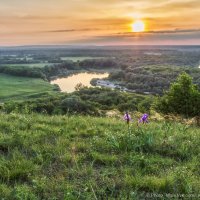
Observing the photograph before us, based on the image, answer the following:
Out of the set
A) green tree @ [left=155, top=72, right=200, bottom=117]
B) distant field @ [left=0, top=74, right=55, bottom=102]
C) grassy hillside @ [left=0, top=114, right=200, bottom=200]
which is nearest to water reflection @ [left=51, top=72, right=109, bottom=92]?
distant field @ [left=0, top=74, right=55, bottom=102]

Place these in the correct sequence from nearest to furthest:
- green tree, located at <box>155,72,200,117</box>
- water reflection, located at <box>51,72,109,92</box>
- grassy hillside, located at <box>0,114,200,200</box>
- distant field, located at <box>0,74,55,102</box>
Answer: grassy hillside, located at <box>0,114,200,200</box>
green tree, located at <box>155,72,200,117</box>
distant field, located at <box>0,74,55,102</box>
water reflection, located at <box>51,72,109,92</box>

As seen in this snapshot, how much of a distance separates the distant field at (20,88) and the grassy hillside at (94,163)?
7284 cm

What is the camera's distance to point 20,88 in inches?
4006

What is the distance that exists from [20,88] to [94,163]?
326 ft

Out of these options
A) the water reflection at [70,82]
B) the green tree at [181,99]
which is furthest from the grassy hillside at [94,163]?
the water reflection at [70,82]

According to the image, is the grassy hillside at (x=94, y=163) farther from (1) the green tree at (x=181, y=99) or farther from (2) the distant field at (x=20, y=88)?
(2) the distant field at (x=20, y=88)

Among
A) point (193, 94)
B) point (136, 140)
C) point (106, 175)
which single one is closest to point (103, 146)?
point (136, 140)

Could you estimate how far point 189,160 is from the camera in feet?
18.5

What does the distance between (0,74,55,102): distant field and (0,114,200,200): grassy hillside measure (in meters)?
72.8

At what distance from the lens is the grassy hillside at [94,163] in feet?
14.3

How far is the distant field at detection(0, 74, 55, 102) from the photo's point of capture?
85869 millimetres

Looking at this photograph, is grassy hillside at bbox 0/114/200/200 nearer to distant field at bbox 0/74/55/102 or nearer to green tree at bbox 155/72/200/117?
green tree at bbox 155/72/200/117

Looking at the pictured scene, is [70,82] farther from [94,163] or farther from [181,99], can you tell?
[94,163]

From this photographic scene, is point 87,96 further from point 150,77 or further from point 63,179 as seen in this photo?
point 63,179
